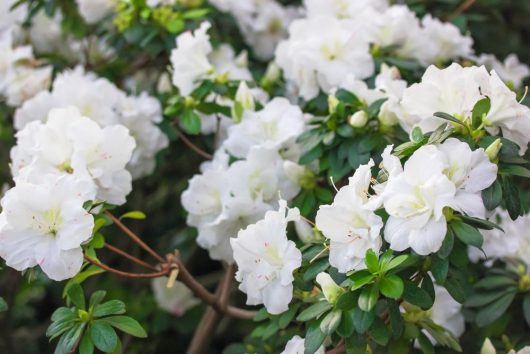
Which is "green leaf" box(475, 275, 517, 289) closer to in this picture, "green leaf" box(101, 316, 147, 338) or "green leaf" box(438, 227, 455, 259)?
"green leaf" box(438, 227, 455, 259)

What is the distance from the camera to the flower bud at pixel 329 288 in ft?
4.40

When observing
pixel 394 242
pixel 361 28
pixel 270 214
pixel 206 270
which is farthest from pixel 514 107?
pixel 206 270

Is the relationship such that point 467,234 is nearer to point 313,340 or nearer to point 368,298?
point 368,298

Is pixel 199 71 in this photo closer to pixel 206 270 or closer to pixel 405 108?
pixel 405 108

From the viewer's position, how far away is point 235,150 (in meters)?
Result: 1.82

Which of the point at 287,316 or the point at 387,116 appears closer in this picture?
the point at 287,316

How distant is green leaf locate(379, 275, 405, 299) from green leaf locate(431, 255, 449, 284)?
60mm

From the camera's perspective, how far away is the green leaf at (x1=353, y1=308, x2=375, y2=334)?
1.29 metres

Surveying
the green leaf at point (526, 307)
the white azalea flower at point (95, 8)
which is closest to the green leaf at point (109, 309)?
the green leaf at point (526, 307)

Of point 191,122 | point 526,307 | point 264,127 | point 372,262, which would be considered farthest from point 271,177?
point 526,307

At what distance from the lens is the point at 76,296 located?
57.9 inches

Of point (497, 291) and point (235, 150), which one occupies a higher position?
point (235, 150)

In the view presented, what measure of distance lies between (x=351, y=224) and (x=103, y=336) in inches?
18.9

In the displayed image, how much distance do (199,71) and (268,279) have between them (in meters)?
0.70
